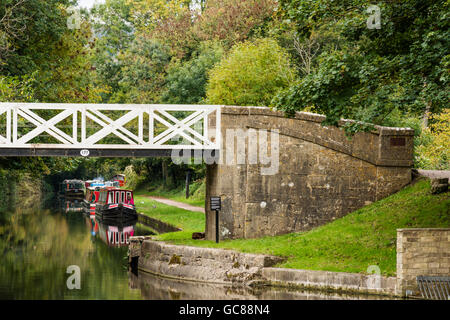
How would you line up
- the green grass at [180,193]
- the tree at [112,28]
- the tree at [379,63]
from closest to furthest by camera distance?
the tree at [379,63] < the green grass at [180,193] < the tree at [112,28]

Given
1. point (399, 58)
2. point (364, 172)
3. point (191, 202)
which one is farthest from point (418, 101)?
point (191, 202)

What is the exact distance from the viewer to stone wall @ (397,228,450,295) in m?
14.1

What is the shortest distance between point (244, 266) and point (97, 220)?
941 inches

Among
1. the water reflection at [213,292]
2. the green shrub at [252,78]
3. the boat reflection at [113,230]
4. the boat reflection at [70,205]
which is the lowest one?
the water reflection at [213,292]

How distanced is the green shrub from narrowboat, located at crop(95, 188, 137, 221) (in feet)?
32.8

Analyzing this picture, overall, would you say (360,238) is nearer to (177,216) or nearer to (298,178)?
(298,178)

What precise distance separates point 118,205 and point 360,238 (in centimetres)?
2170

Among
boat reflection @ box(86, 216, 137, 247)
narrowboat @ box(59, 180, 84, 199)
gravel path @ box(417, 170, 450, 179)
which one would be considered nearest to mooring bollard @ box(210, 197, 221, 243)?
gravel path @ box(417, 170, 450, 179)

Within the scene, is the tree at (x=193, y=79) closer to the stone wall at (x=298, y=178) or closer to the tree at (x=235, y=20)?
the tree at (x=235, y=20)

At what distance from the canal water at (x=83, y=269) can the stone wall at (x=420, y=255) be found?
1056 millimetres

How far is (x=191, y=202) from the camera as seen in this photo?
39188 mm

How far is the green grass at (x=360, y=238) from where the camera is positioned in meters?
15.9

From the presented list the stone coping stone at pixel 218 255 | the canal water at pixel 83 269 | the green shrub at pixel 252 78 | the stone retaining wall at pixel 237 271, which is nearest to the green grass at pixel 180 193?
the canal water at pixel 83 269

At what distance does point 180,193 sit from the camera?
45.6 m
